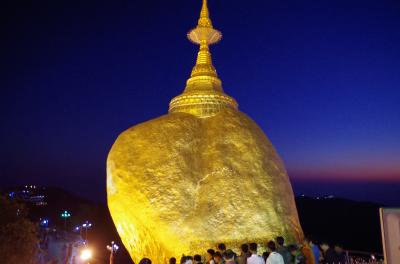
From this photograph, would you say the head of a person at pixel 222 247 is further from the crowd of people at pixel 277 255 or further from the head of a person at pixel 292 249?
the head of a person at pixel 292 249

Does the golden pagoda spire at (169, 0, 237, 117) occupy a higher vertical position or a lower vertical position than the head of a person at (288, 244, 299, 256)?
higher

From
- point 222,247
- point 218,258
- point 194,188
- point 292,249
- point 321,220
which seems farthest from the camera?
point 321,220

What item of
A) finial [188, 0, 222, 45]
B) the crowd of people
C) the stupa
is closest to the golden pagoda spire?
finial [188, 0, 222, 45]

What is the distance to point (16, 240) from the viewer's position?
927 cm

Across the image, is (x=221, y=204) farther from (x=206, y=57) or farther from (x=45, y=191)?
(x=45, y=191)

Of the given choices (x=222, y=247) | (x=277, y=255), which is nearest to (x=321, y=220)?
(x=222, y=247)

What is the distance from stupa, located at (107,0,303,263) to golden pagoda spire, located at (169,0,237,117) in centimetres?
79

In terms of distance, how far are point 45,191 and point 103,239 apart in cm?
3335

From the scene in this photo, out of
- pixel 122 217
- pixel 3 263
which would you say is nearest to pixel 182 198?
pixel 122 217

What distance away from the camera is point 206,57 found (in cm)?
1553

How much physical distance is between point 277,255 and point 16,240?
252 inches

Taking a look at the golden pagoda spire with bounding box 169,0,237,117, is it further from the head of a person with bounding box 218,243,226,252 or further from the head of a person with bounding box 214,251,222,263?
the head of a person with bounding box 214,251,222,263

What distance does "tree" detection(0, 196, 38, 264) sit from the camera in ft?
29.2

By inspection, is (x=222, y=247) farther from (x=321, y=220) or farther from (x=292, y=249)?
(x=321, y=220)
